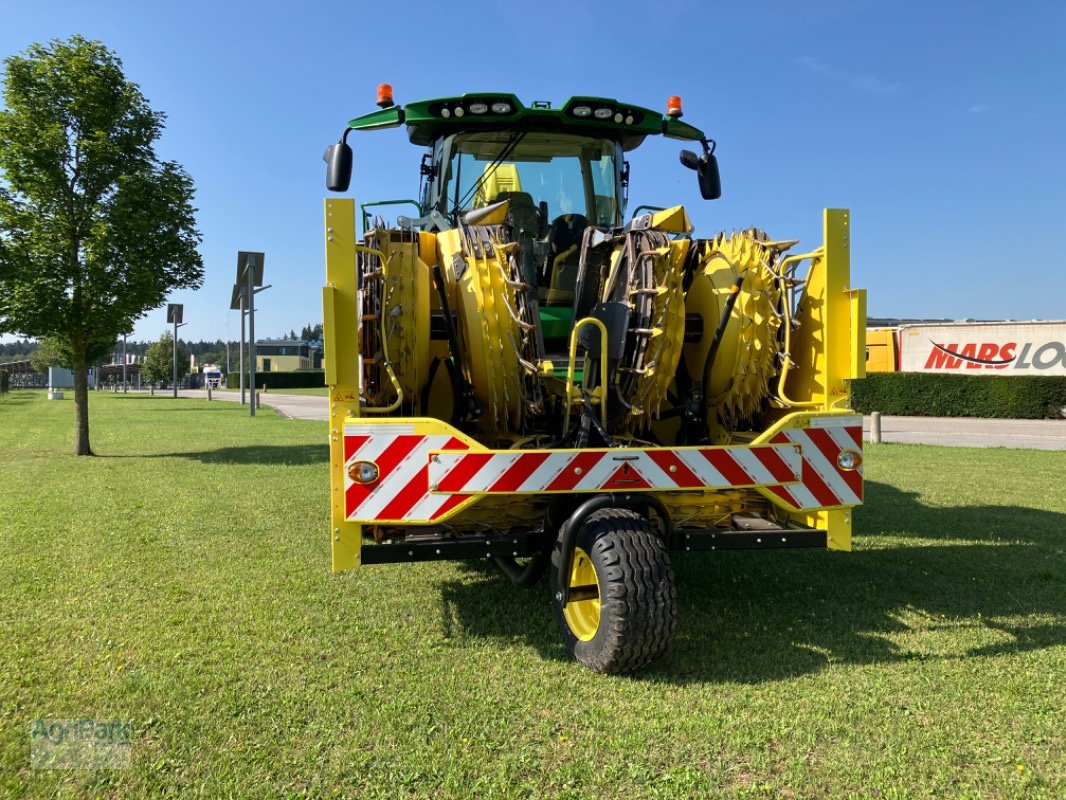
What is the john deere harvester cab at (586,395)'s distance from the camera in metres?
3.62

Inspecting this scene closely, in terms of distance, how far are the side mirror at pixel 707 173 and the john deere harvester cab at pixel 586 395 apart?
0.79 meters

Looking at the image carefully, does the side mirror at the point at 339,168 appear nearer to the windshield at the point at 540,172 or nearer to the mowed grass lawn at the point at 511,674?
the windshield at the point at 540,172

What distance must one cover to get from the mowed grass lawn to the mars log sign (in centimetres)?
2064

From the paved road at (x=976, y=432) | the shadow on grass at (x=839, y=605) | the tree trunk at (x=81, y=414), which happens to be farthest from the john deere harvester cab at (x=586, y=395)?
the paved road at (x=976, y=432)

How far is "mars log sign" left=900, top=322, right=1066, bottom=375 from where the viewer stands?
77.9ft

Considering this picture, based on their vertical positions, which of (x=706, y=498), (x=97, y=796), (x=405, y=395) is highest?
(x=405, y=395)

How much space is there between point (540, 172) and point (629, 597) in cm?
312

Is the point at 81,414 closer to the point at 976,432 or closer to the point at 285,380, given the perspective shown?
the point at 976,432

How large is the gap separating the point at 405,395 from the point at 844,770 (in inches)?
105

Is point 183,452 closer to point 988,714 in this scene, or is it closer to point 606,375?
point 606,375

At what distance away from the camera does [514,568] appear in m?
4.65

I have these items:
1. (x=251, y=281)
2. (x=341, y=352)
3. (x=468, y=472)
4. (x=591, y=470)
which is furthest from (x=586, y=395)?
(x=251, y=281)

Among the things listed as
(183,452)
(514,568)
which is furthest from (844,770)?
(183,452)

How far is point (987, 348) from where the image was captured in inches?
993
